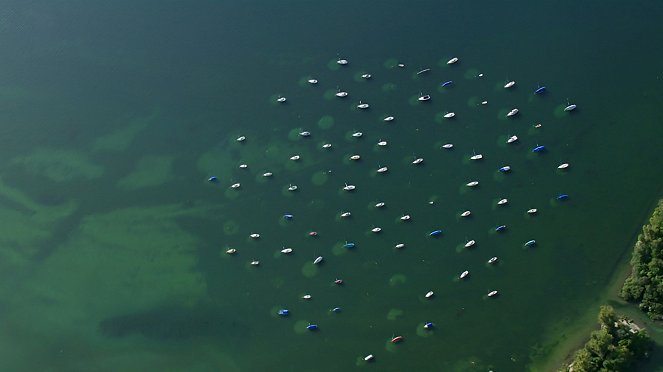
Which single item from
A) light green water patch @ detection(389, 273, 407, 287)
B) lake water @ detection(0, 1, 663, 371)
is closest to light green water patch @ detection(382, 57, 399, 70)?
lake water @ detection(0, 1, 663, 371)

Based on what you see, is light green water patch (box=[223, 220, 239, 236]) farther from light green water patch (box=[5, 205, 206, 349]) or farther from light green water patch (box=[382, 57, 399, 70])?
light green water patch (box=[382, 57, 399, 70])

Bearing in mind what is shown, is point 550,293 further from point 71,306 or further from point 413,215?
point 71,306

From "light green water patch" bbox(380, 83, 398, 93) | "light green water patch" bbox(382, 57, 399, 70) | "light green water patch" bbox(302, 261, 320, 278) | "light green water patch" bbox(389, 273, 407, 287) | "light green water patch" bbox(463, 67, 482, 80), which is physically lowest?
"light green water patch" bbox(389, 273, 407, 287)

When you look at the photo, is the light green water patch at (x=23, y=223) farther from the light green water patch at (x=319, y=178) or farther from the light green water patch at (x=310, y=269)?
the light green water patch at (x=310, y=269)

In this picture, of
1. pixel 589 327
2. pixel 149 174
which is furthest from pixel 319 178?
pixel 589 327

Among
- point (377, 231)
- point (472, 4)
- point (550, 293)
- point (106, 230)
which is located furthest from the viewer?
point (472, 4)

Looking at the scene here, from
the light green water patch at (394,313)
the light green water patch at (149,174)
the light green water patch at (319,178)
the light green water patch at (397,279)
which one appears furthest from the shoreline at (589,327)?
the light green water patch at (149,174)

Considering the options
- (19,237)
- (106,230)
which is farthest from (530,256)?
(19,237)
